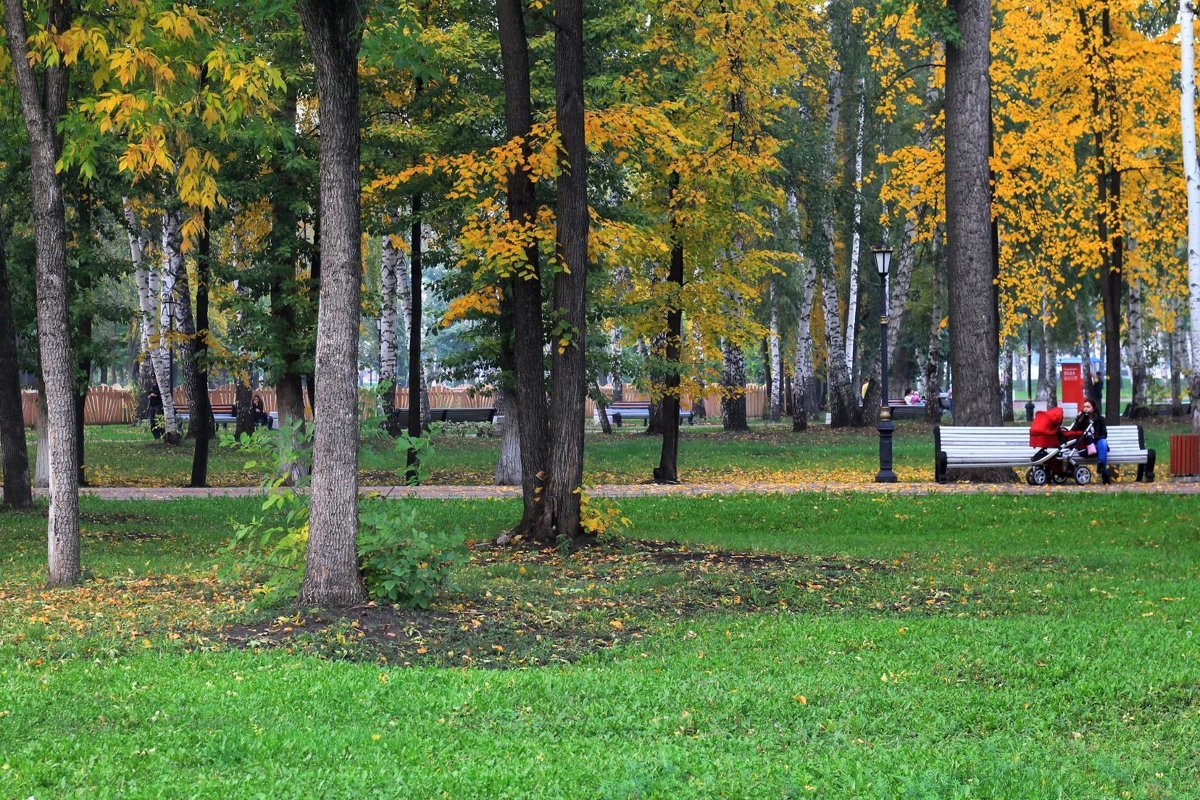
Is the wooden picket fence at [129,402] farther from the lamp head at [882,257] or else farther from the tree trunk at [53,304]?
the tree trunk at [53,304]

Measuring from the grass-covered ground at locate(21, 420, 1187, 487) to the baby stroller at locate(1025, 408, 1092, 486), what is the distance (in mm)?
2157

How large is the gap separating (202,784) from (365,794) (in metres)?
0.67

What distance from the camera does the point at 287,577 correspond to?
9469 millimetres

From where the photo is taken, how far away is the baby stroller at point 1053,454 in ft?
62.3

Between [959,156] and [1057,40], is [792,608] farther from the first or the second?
[1057,40]

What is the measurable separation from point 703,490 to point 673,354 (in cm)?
254

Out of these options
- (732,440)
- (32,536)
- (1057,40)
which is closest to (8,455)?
(32,536)

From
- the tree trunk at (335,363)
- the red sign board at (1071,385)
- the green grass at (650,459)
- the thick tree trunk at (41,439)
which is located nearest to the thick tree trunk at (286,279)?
the green grass at (650,459)

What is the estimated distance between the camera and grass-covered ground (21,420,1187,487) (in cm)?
2270

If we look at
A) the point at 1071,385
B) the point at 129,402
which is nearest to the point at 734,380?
the point at 1071,385

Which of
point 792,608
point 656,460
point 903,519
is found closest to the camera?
point 792,608

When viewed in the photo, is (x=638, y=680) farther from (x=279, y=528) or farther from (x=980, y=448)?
(x=980, y=448)

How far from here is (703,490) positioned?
62.8 feet

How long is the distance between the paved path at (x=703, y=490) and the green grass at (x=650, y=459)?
1.64 m
